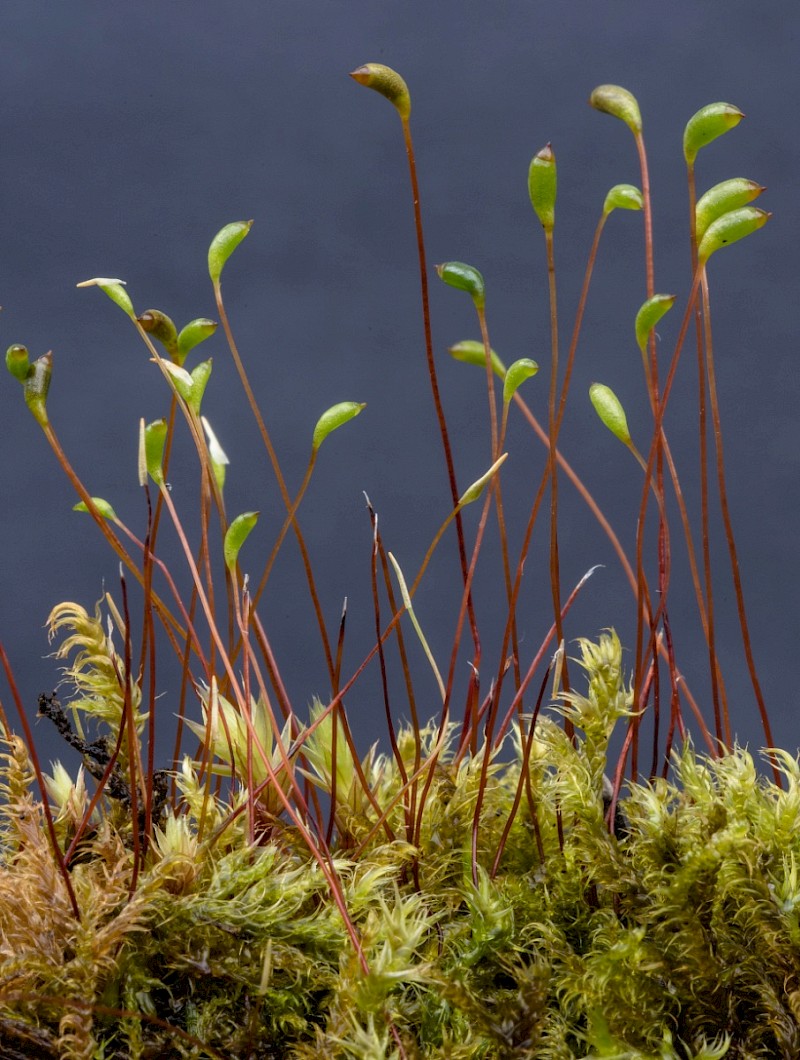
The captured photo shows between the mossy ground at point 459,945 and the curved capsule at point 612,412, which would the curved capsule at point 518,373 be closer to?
the curved capsule at point 612,412

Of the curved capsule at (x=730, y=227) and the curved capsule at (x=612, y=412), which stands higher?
the curved capsule at (x=730, y=227)

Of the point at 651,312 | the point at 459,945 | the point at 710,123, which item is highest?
the point at 710,123

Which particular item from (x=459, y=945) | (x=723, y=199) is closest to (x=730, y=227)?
(x=723, y=199)

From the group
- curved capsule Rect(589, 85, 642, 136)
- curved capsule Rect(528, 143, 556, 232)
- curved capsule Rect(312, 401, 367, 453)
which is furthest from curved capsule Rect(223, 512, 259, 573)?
curved capsule Rect(589, 85, 642, 136)

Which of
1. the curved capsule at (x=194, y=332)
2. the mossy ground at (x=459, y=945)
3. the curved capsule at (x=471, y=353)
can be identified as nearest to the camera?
the mossy ground at (x=459, y=945)

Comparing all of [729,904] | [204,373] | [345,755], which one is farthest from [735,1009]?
[204,373]

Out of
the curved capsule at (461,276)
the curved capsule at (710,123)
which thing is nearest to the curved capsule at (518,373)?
the curved capsule at (461,276)

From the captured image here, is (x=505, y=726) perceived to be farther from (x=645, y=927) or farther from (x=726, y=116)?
(x=726, y=116)

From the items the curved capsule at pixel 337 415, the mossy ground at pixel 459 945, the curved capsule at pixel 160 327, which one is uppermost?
the curved capsule at pixel 160 327

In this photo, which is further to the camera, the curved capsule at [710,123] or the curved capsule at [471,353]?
the curved capsule at [471,353]

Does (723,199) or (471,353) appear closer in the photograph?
(723,199)

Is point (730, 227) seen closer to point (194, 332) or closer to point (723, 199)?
point (723, 199)
